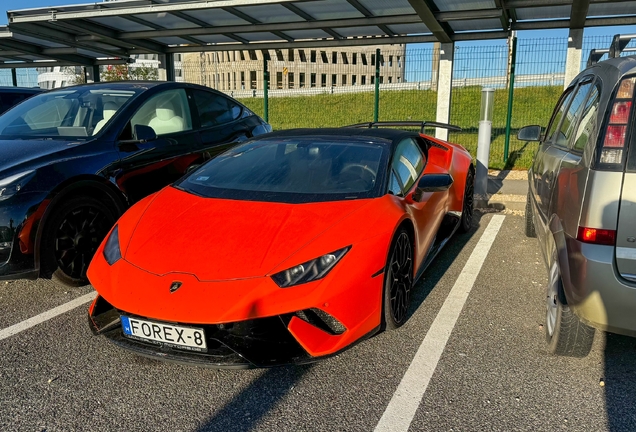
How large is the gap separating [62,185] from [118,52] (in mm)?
9229

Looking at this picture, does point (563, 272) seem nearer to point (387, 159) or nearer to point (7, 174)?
point (387, 159)

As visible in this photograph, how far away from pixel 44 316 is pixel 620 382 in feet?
11.8

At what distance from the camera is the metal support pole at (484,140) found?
6.99 meters

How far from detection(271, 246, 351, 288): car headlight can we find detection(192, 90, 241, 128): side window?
3.23 meters

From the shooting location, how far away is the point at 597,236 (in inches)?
94.6

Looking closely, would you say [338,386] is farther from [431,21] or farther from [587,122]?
[431,21]

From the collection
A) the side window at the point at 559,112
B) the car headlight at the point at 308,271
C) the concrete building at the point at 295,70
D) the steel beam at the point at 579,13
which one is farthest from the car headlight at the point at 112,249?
the concrete building at the point at 295,70

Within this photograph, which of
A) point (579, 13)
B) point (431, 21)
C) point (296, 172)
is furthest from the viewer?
point (431, 21)

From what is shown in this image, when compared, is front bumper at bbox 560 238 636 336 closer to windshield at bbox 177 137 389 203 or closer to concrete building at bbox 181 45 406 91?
windshield at bbox 177 137 389 203

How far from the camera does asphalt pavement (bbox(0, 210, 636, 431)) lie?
2.35 meters

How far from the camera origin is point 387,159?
355 centimetres

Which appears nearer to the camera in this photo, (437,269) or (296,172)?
(296,172)

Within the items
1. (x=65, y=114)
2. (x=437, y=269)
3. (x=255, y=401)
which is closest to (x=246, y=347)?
(x=255, y=401)

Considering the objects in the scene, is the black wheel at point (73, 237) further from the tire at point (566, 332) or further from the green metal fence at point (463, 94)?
the green metal fence at point (463, 94)
